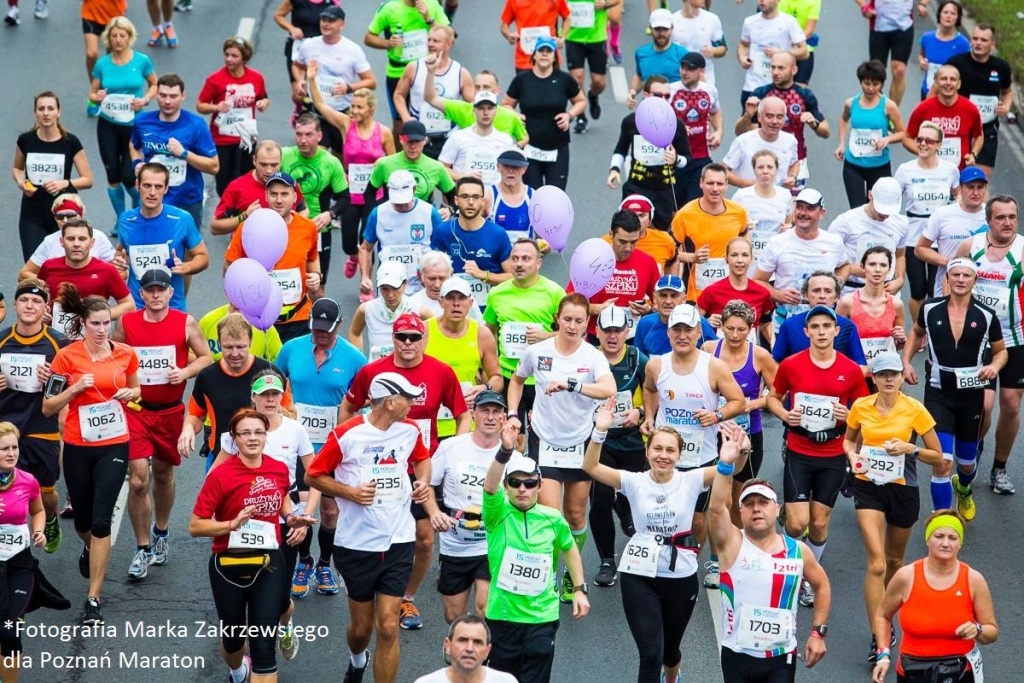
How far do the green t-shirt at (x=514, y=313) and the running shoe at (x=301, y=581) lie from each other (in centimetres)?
198

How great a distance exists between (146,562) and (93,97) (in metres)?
6.43

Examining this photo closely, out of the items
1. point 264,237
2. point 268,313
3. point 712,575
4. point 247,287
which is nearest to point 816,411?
point 712,575

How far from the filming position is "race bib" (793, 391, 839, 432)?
1156 centimetres

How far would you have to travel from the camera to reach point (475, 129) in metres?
15.5

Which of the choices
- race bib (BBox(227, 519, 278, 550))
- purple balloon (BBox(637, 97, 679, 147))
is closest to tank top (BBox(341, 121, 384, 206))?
purple balloon (BBox(637, 97, 679, 147))

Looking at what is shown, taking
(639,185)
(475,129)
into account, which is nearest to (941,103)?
(639,185)

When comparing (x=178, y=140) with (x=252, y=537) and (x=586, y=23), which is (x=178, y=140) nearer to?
(x=586, y=23)

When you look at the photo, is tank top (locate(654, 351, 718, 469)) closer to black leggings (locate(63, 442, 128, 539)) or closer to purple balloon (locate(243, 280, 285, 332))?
purple balloon (locate(243, 280, 285, 332))

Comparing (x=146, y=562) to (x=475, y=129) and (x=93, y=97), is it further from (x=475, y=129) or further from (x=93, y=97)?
(x=93, y=97)

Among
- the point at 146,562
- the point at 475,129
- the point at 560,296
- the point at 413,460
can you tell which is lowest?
the point at 146,562

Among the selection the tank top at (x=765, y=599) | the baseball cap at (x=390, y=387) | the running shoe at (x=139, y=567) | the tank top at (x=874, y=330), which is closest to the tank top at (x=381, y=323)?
the baseball cap at (x=390, y=387)

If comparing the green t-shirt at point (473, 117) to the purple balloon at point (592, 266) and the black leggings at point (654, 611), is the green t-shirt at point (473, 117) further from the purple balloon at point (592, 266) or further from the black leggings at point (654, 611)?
the black leggings at point (654, 611)

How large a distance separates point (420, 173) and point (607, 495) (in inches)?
162

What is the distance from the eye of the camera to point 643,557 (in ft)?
33.4
